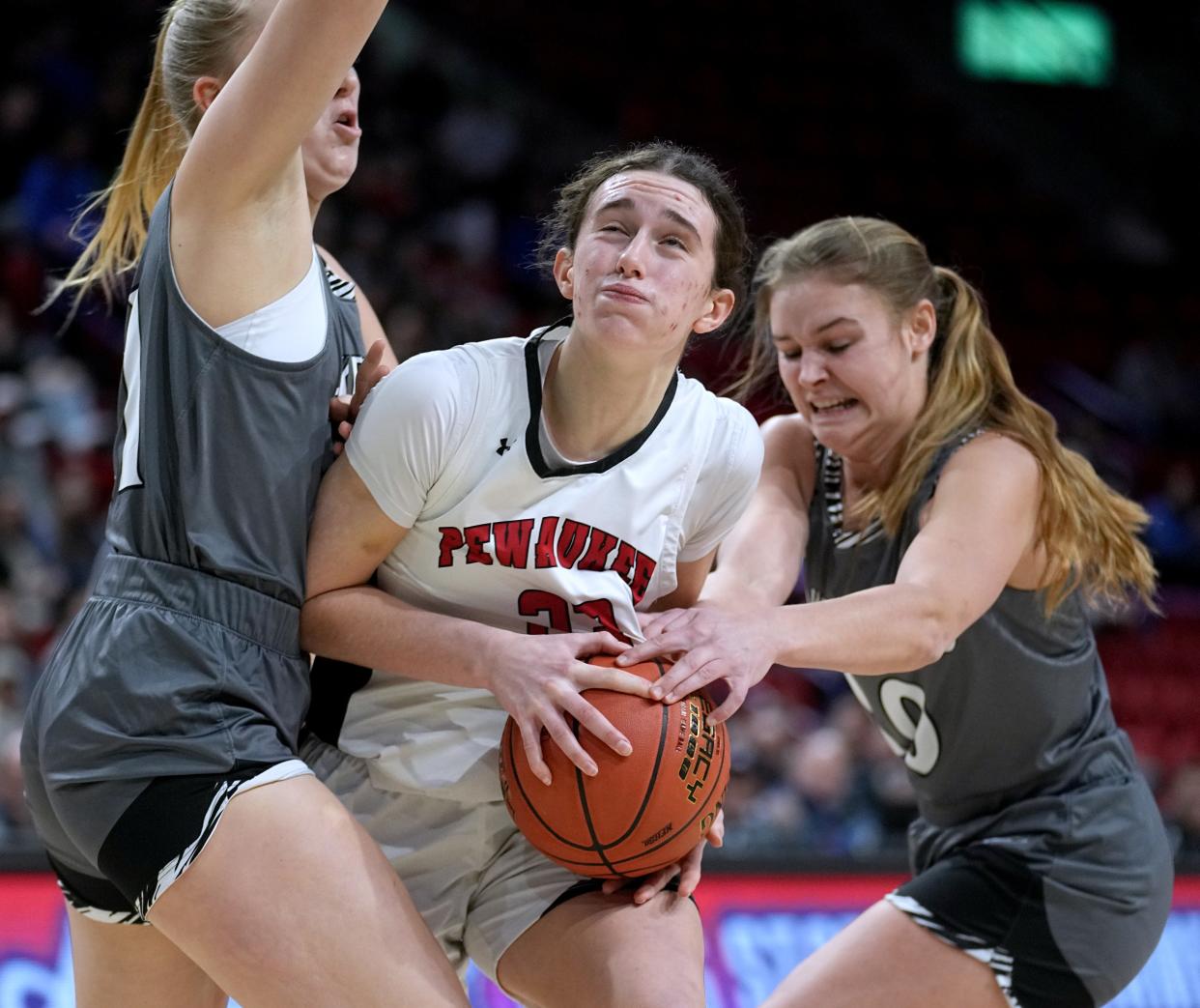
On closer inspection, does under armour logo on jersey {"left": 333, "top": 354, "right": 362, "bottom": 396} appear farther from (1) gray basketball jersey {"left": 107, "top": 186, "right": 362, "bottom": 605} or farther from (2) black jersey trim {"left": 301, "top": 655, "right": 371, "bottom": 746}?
(2) black jersey trim {"left": 301, "top": 655, "right": 371, "bottom": 746}

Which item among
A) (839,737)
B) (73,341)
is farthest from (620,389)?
(73,341)

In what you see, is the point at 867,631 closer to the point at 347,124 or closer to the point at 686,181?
the point at 686,181

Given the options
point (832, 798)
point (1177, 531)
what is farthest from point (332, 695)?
point (1177, 531)

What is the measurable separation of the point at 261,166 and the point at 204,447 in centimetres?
44

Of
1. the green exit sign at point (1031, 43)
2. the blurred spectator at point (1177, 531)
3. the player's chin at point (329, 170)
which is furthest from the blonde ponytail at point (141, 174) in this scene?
the green exit sign at point (1031, 43)

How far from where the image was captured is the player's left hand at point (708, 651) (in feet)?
7.82

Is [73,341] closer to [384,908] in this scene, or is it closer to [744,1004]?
[744,1004]

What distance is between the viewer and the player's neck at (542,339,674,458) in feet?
8.66

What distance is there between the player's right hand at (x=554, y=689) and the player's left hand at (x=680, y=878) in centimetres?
30

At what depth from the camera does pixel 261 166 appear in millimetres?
2207

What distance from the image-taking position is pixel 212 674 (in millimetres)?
2293

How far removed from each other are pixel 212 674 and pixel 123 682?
131 mm

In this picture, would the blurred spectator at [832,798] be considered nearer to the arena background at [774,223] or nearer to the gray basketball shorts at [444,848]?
the arena background at [774,223]

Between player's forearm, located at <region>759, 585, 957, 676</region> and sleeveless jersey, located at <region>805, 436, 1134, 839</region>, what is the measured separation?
37 centimetres
